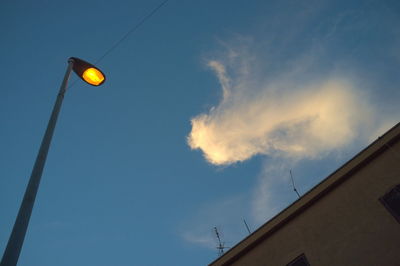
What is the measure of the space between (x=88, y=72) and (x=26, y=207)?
2766 millimetres

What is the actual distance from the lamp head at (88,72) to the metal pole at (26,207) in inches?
47.5

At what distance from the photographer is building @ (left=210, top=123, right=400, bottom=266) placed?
6.52 meters

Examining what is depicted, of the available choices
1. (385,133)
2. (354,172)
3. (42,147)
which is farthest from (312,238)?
Result: (42,147)

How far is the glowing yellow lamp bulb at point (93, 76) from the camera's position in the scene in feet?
15.7

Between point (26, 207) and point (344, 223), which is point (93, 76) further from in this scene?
point (344, 223)

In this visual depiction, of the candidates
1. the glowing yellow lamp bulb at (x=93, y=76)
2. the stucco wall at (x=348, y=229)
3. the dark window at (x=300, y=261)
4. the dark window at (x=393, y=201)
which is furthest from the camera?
the dark window at (x=300, y=261)

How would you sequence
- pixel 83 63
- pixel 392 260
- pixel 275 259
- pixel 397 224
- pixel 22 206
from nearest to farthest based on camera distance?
pixel 22 206
pixel 83 63
pixel 392 260
pixel 397 224
pixel 275 259

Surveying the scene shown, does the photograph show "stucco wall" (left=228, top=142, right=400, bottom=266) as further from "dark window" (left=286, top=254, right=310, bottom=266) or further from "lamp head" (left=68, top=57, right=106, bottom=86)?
"lamp head" (left=68, top=57, right=106, bottom=86)

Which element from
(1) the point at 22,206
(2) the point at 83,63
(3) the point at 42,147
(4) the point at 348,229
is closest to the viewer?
(1) the point at 22,206

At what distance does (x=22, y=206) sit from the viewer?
2.79 metres

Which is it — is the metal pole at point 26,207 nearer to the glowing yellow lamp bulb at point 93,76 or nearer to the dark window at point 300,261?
the glowing yellow lamp bulb at point 93,76

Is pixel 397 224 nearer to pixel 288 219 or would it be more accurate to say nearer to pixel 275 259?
pixel 288 219

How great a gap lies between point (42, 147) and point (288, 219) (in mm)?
7074

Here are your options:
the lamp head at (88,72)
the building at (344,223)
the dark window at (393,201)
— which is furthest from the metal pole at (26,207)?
the dark window at (393,201)
